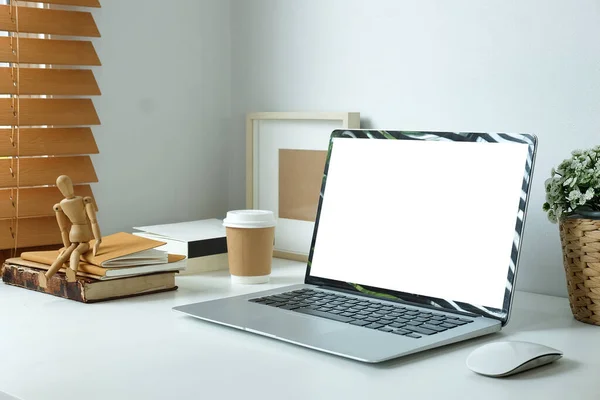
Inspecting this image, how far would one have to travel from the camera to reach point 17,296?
1.24 meters

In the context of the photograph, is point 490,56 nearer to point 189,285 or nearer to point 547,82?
point 547,82

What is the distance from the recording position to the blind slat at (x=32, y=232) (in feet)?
4.68

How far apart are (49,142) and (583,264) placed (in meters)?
1.02

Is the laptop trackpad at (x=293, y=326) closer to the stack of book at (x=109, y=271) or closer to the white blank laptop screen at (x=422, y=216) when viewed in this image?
the white blank laptop screen at (x=422, y=216)

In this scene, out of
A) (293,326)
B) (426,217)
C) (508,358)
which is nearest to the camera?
(508,358)

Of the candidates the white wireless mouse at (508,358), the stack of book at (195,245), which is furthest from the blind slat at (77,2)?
the white wireless mouse at (508,358)

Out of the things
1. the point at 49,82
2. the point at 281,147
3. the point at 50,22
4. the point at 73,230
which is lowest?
→ the point at 73,230

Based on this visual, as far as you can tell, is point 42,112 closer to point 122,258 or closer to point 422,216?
point 122,258

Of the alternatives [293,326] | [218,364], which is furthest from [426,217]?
[218,364]

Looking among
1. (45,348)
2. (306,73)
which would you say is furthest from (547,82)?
(45,348)

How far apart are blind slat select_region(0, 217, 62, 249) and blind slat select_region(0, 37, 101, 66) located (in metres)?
0.31

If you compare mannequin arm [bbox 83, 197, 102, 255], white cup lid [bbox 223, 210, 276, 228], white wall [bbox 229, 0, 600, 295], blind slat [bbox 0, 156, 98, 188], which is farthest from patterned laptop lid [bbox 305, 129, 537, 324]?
blind slat [bbox 0, 156, 98, 188]

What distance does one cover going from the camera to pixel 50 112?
147 cm

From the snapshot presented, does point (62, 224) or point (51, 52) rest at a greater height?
point (51, 52)
